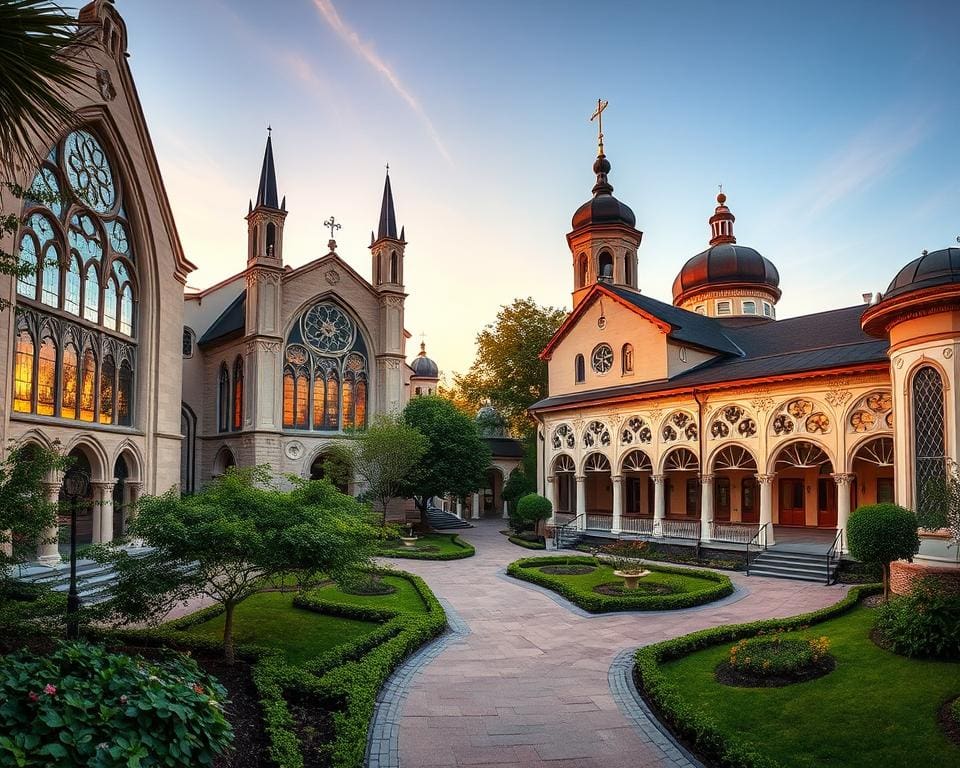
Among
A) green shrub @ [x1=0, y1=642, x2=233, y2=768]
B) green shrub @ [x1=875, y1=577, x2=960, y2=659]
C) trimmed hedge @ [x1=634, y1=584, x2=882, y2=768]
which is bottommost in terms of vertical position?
trimmed hedge @ [x1=634, y1=584, x2=882, y2=768]

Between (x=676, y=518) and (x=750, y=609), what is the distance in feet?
46.2

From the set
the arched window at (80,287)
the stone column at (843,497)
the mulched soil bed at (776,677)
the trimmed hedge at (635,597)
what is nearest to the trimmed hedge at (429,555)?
the trimmed hedge at (635,597)

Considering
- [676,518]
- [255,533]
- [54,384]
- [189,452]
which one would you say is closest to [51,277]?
[54,384]

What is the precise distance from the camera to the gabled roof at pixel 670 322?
2932 cm

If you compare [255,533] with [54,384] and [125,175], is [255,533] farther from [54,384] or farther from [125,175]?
[125,175]

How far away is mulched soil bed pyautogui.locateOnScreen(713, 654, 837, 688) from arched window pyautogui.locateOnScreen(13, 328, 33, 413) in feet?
63.4

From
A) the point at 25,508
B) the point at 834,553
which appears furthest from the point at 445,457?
the point at 25,508

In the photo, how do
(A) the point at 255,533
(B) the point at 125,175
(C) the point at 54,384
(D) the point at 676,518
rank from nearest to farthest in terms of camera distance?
(A) the point at 255,533
(C) the point at 54,384
(B) the point at 125,175
(D) the point at 676,518

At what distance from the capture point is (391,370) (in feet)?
128

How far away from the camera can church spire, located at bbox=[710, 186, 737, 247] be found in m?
43.7

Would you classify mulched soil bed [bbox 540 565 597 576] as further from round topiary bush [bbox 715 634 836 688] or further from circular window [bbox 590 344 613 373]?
circular window [bbox 590 344 613 373]

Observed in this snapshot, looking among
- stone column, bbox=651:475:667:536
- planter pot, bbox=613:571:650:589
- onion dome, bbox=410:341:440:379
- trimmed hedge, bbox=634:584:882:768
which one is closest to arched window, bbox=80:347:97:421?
planter pot, bbox=613:571:650:589

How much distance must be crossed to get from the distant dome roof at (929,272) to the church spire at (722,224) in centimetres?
2905

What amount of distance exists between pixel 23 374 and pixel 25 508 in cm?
1217
